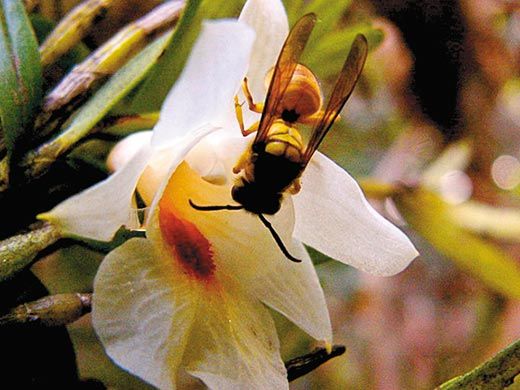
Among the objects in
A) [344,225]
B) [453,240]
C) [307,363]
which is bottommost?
[453,240]

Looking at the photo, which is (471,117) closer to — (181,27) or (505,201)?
(505,201)

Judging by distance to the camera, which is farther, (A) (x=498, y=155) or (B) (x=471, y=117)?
(A) (x=498, y=155)

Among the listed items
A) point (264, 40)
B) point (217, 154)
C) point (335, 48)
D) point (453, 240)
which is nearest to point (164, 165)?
point (217, 154)

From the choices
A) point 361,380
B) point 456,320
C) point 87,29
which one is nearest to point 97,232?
point 87,29

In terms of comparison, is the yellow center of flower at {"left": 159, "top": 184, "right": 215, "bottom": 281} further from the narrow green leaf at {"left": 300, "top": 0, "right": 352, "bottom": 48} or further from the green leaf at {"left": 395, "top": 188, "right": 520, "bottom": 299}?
the green leaf at {"left": 395, "top": 188, "right": 520, "bottom": 299}

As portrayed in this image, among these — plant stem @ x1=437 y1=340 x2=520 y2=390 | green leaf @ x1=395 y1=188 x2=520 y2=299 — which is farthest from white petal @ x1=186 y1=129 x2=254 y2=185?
green leaf @ x1=395 y1=188 x2=520 y2=299

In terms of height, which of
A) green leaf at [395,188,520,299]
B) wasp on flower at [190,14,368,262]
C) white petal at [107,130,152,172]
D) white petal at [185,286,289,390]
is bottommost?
green leaf at [395,188,520,299]

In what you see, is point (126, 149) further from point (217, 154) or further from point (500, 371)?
point (500, 371)
